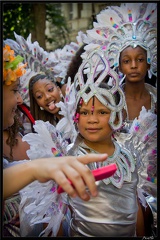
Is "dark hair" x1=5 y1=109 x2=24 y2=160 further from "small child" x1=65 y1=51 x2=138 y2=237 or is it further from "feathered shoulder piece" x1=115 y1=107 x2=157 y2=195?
"feathered shoulder piece" x1=115 y1=107 x2=157 y2=195

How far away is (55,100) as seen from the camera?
8.28 ft

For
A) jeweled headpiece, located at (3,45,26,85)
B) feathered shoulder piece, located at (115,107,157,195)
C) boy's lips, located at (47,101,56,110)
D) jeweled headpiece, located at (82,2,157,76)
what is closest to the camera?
jeweled headpiece, located at (3,45,26,85)

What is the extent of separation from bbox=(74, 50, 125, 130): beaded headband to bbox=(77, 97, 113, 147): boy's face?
23 mm

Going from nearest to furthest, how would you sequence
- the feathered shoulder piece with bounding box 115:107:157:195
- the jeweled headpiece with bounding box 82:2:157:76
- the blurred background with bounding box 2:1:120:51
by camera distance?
the feathered shoulder piece with bounding box 115:107:157:195 → the jeweled headpiece with bounding box 82:2:157:76 → the blurred background with bounding box 2:1:120:51

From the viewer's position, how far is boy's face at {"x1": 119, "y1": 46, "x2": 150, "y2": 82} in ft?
7.84

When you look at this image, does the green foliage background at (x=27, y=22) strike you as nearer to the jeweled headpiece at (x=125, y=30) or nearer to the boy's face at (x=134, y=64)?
the jeweled headpiece at (x=125, y=30)

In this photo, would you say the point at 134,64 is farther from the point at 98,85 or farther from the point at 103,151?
the point at 103,151

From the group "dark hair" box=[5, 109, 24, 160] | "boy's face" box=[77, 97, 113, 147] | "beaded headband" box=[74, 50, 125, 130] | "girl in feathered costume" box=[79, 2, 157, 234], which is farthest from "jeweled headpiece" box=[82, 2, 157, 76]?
"dark hair" box=[5, 109, 24, 160]

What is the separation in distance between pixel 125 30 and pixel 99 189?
105 cm

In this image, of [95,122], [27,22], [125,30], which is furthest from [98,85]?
[27,22]

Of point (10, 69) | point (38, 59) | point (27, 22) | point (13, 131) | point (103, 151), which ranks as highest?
point (27, 22)

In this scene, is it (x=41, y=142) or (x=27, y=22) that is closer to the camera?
(x=41, y=142)

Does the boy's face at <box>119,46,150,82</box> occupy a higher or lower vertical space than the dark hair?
higher

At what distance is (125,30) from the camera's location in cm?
247
